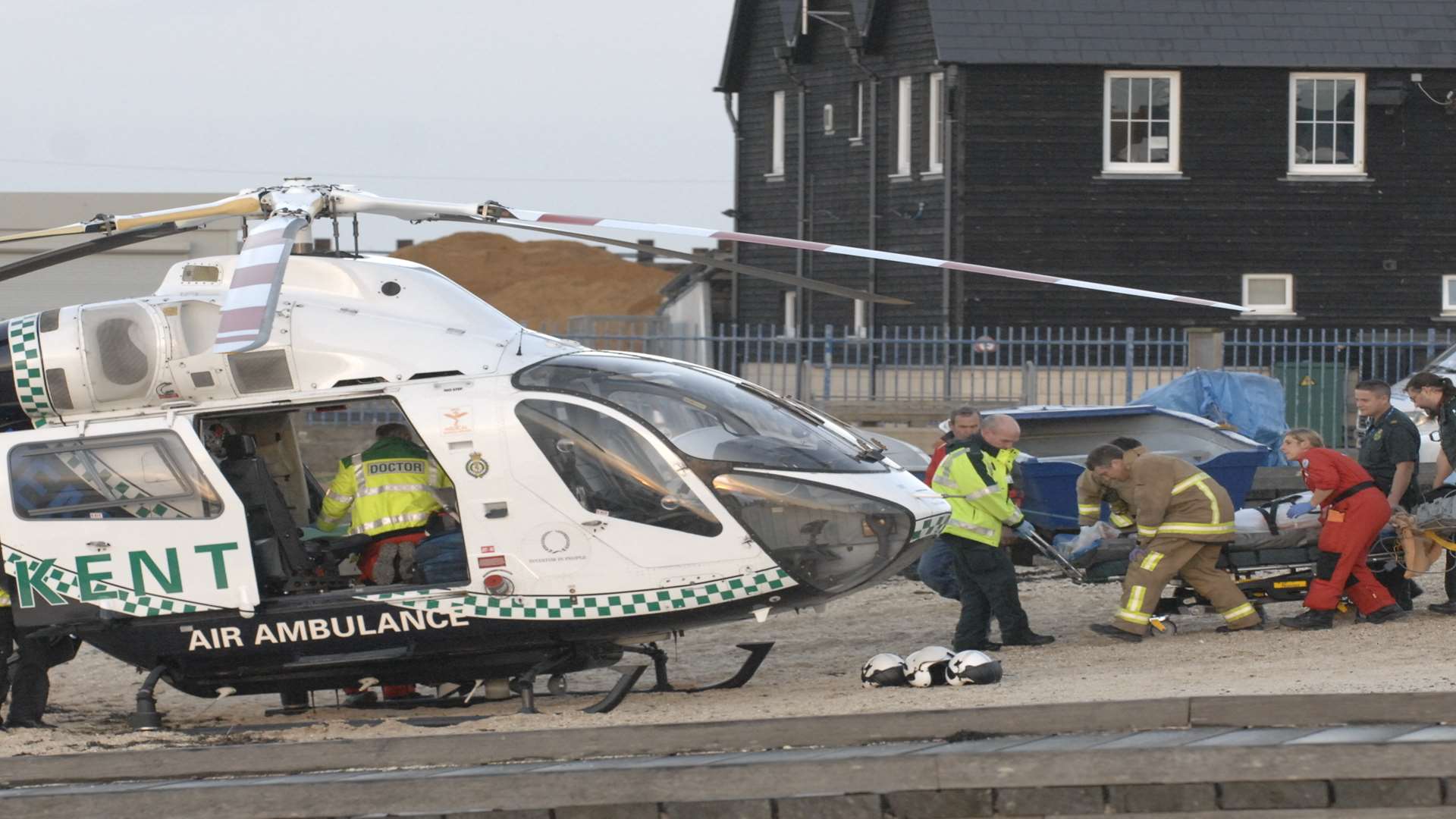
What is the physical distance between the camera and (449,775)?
7.84 m

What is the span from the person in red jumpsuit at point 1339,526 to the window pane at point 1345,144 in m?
19.6

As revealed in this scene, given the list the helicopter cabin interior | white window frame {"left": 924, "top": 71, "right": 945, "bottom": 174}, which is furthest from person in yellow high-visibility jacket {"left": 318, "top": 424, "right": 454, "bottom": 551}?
white window frame {"left": 924, "top": 71, "right": 945, "bottom": 174}

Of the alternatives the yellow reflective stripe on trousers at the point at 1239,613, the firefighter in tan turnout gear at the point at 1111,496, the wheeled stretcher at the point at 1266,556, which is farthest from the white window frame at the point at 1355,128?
the yellow reflective stripe on trousers at the point at 1239,613

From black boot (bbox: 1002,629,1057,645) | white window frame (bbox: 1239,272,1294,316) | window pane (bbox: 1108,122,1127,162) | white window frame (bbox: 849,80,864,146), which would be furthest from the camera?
white window frame (bbox: 849,80,864,146)

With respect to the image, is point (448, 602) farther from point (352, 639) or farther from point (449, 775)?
point (449, 775)

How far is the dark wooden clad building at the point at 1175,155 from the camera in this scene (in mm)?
29000

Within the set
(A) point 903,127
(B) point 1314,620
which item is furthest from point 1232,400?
(A) point 903,127

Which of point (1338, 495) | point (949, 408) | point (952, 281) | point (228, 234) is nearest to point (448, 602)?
point (1338, 495)

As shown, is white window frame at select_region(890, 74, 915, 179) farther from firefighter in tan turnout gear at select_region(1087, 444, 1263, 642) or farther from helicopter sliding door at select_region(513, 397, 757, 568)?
helicopter sliding door at select_region(513, 397, 757, 568)

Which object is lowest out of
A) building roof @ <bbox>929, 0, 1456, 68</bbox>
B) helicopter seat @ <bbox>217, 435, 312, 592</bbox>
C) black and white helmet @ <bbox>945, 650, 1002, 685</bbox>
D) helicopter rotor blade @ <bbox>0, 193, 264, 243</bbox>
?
black and white helmet @ <bbox>945, 650, 1002, 685</bbox>

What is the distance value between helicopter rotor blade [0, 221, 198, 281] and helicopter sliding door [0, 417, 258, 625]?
96cm

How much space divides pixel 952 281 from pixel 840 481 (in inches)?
797

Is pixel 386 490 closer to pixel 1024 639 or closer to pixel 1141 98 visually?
pixel 1024 639

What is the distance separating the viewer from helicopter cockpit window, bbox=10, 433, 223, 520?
393 inches
